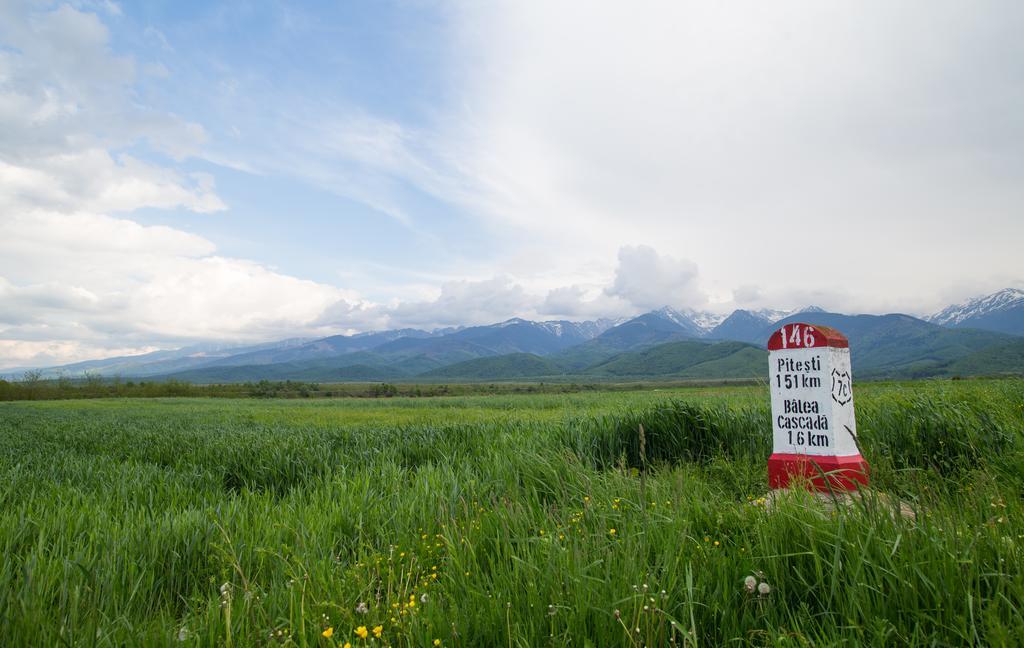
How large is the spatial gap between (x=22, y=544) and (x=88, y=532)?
1.42 feet

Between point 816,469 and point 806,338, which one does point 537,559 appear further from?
point 806,338

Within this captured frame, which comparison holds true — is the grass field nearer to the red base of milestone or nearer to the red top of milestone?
the red base of milestone

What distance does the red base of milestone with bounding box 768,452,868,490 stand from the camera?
225 inches

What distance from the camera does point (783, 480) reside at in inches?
248

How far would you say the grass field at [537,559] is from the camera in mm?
2504

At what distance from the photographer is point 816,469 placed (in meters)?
5.67

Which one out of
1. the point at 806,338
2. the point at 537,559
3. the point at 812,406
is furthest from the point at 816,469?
the point at 537,559

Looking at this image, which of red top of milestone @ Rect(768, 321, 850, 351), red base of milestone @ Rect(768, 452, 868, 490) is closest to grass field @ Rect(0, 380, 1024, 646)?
red base of milestone @ Rect(768, 452, 868, 490)

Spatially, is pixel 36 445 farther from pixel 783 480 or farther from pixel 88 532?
pixel 783 480

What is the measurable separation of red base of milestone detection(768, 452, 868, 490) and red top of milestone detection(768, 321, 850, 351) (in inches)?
56.8

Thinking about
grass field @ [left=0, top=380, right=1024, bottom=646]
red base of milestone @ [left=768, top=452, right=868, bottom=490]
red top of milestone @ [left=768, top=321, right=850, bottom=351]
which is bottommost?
red base of milestone @ [left=768, top=452, right=868, bottom=490]

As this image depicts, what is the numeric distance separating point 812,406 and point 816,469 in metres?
1.02

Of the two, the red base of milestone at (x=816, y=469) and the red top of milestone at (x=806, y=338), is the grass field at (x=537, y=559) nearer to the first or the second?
the red base of milestone at (x=816, y=469)

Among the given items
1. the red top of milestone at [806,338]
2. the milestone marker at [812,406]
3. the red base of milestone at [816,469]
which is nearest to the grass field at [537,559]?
the red base of milestone at [816,469]
